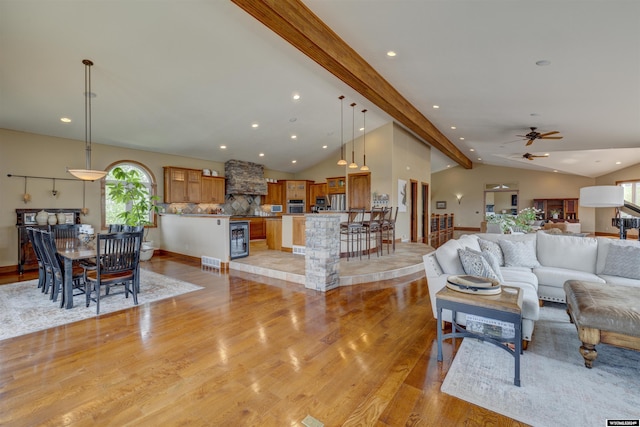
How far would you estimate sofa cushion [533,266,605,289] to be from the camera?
3451 mm

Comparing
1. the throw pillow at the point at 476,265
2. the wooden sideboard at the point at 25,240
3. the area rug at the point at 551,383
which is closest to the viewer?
the area rug at the point at 551,383

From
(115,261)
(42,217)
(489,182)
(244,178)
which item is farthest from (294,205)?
(489,182)

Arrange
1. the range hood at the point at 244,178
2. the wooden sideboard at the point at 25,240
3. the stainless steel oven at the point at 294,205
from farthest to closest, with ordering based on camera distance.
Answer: the stainless steel oven at the point at 294,205
the range hood at the point at 244,178
the wooden sideboard at the point at 25,240

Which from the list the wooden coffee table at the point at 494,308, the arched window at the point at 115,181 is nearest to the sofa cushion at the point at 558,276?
the wooden coffee table at the point at 494,308

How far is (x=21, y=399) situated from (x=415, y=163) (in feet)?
33.6

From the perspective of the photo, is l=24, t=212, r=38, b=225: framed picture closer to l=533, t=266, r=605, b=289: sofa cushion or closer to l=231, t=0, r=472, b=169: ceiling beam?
l=231, t=0, r=472, b=169: ceiling beam

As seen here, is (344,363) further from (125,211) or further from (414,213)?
(414,213)

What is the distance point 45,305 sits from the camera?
12.3 ft

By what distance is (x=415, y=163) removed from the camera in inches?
394

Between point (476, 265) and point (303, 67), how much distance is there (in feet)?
14.6

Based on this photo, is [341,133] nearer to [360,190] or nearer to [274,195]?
[360,190]

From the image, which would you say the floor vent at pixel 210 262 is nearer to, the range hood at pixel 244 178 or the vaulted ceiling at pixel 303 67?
the vaulted ceiling at pixel 303 67

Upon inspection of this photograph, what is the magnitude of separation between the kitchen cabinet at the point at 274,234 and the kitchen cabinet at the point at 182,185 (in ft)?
9.02

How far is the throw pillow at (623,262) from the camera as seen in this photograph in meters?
3.35
